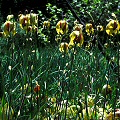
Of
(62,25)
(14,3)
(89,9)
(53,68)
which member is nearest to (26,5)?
(14,3)

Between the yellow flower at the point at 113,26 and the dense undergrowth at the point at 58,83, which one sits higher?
the yellow flower at the point at 113,26

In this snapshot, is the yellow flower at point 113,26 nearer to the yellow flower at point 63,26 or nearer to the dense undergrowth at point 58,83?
the dense undergrowth at point 58,83

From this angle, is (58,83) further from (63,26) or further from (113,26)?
(113,26)

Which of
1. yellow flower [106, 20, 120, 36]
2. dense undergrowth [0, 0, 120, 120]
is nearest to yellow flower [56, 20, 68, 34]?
dense undergrowth [0, 0, 120, 120]

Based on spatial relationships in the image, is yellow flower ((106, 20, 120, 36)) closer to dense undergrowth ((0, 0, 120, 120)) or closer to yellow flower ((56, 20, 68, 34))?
dense undergrowth ((0, 0, 120, 120))

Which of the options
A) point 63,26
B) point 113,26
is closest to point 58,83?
point 63,26

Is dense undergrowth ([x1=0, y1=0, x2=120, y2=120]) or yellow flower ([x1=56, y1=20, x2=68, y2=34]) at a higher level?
yellow flower ([x1=56, y1=20, x2=68, y2=34])

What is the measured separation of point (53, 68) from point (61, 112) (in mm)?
1673

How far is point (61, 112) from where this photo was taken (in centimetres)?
167

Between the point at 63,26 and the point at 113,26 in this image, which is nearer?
the point at 113,26

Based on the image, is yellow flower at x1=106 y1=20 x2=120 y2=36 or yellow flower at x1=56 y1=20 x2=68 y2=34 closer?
yellow flower at x1=106 y1=20 x2=120 y2=36

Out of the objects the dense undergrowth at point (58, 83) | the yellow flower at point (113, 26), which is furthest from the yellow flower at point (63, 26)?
the yellow flower at point (113, 26)

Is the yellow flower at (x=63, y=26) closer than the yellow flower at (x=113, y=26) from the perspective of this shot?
No

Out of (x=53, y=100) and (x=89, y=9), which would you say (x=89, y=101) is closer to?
(x=53, y=100)
